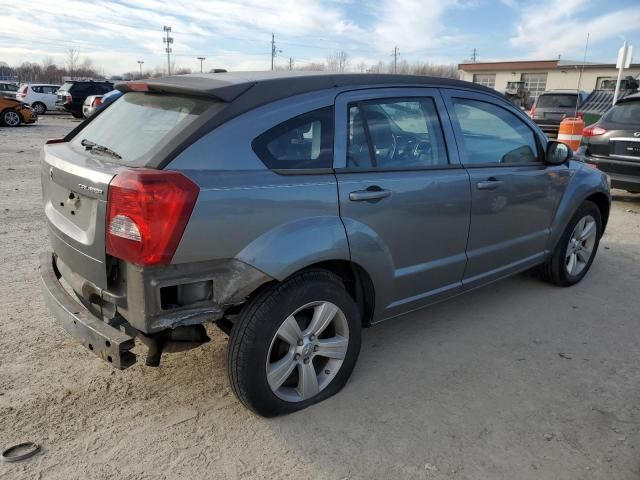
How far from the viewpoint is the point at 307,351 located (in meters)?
2.79

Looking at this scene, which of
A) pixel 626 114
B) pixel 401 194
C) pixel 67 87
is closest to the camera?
pixel 401 194

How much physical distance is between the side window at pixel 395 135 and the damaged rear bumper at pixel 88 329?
147 centimetres

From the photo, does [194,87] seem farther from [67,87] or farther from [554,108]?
[67,87]

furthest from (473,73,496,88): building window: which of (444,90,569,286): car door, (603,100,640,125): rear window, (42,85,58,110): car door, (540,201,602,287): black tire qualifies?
(444,90,569,286): car door

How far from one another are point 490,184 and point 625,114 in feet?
18.9

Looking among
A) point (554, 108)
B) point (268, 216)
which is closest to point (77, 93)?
point (554, 108)

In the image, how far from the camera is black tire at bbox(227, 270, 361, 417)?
2.54m

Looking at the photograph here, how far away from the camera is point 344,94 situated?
2.91m

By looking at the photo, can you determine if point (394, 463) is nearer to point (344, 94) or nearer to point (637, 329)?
point (344, 94)

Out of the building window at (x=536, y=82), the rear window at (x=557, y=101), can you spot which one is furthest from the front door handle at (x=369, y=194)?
the building window at (x=536, y=82)

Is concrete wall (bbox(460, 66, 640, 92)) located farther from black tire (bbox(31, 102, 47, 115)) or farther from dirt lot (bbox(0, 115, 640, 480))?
dirt lot (bbox(0, 115, 640, 480))

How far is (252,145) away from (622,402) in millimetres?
2546

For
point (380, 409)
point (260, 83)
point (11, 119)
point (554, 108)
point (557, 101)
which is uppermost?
point (557, 101)

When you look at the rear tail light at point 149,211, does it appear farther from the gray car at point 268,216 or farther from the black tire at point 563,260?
the black tire at point 563,260
